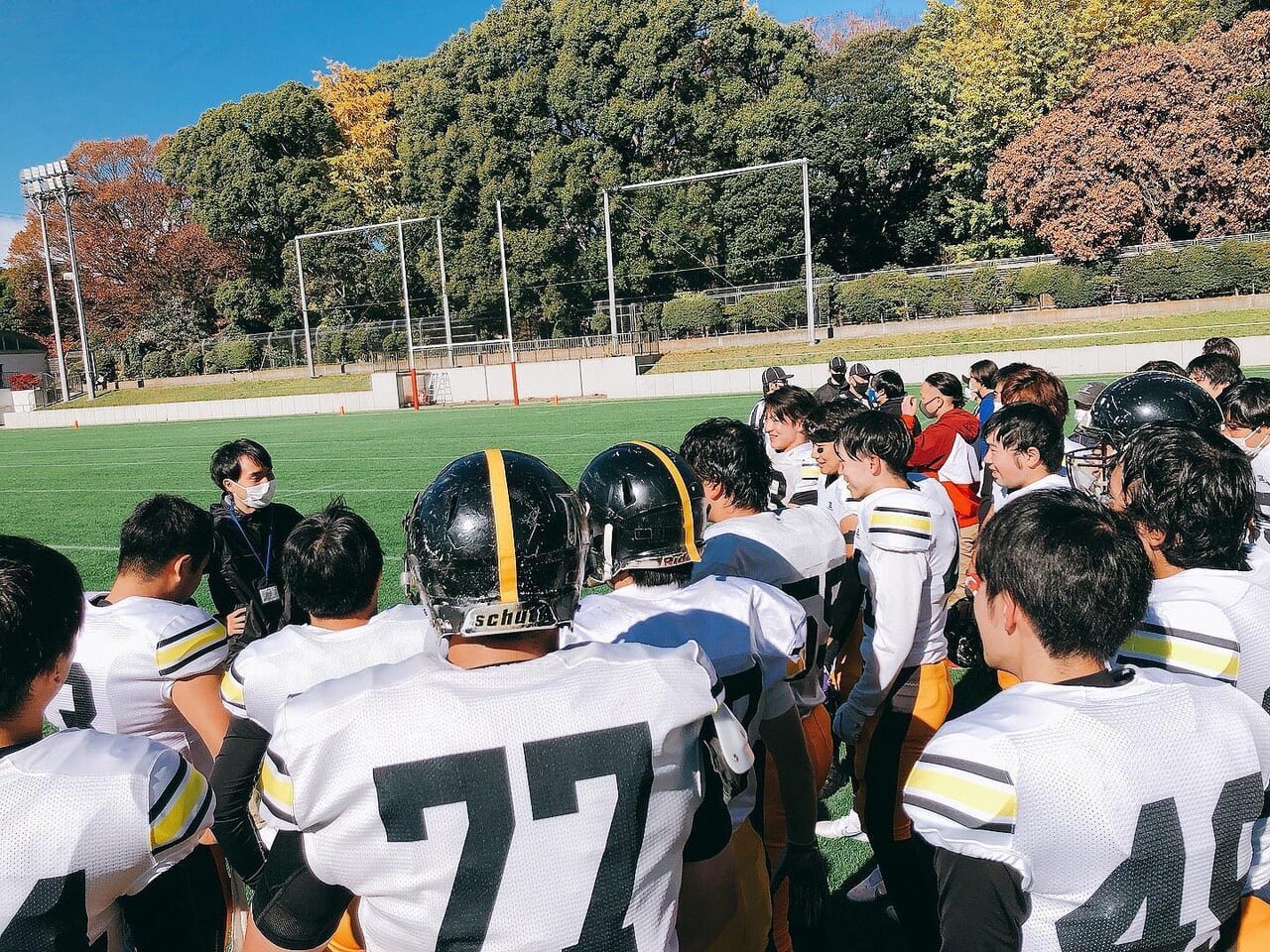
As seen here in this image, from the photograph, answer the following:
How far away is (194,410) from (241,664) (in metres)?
36.3

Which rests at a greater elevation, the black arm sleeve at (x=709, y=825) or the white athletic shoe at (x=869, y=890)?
the black arm sleeve at (x=709, y=825)

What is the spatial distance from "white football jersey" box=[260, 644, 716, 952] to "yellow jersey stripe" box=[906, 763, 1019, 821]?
1.58ft

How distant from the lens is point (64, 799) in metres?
1.64

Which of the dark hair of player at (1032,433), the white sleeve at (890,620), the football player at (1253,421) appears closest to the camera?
the white sleeve at (890,620)

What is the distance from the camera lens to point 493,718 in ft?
5.15

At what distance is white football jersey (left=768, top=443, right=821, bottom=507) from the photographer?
6.17 meters

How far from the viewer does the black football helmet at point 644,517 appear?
268 centimetres

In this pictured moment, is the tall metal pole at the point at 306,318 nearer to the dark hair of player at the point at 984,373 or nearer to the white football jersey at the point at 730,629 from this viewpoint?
the dark hair of player at the point at 984,373

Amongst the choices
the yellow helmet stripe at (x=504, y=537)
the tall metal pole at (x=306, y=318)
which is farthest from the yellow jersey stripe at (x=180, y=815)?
the tall metal pole at (x=306, y=318)

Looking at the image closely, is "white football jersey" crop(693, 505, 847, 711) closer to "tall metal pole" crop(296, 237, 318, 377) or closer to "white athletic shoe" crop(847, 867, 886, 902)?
"white athletic shoe" crop(847, 867, 886, 902)

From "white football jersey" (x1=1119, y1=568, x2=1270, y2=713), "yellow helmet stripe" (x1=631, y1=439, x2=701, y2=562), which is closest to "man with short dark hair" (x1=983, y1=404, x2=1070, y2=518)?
"white football jersey" (x1=1119, y1=568, x2=1270, y2=713)

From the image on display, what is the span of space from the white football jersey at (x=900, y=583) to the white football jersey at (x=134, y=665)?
2.32m

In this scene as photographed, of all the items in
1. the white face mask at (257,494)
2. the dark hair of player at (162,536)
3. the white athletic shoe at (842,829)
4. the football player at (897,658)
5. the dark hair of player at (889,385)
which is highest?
the dark hair of player at (889,385)

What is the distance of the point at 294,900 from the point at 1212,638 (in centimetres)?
219
